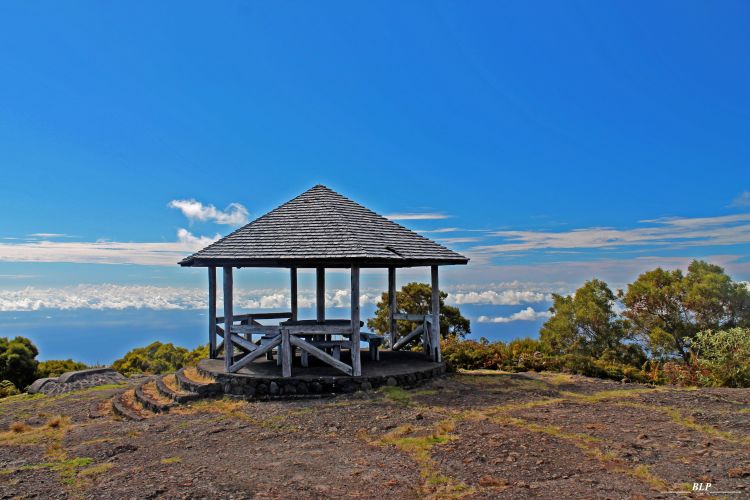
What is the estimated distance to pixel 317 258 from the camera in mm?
11352

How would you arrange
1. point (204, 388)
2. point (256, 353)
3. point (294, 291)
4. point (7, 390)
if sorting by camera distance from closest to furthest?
point (204, 388) → point (256, 353) → point (294, 291) → point (7, 390)

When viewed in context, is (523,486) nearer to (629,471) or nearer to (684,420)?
(629,471)

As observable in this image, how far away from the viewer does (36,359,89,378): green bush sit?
65.8 feet

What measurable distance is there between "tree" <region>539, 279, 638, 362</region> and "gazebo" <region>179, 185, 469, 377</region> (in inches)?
265

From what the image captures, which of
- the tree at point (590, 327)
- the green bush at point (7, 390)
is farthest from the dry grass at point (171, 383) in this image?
the tree at point (590, 327)

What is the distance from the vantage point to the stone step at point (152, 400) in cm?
1099

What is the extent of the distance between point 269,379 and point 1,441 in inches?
190

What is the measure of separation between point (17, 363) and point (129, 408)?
10991 millimetres

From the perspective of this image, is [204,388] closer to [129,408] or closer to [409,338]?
[129,408]

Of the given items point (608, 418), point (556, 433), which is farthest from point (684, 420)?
point (556, 433)

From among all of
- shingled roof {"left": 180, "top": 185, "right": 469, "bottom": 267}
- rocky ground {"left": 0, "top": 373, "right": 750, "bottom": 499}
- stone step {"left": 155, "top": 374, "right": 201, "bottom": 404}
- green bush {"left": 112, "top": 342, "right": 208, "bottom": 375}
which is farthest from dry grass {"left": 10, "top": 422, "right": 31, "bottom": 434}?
green bush {"left": 112, "top": 342, "right": 208, "bottom": 375}

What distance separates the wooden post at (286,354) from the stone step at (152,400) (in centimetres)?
235

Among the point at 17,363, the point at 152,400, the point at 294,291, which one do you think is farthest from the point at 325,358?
the point at 17,363

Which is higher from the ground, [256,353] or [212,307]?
[212,307]
